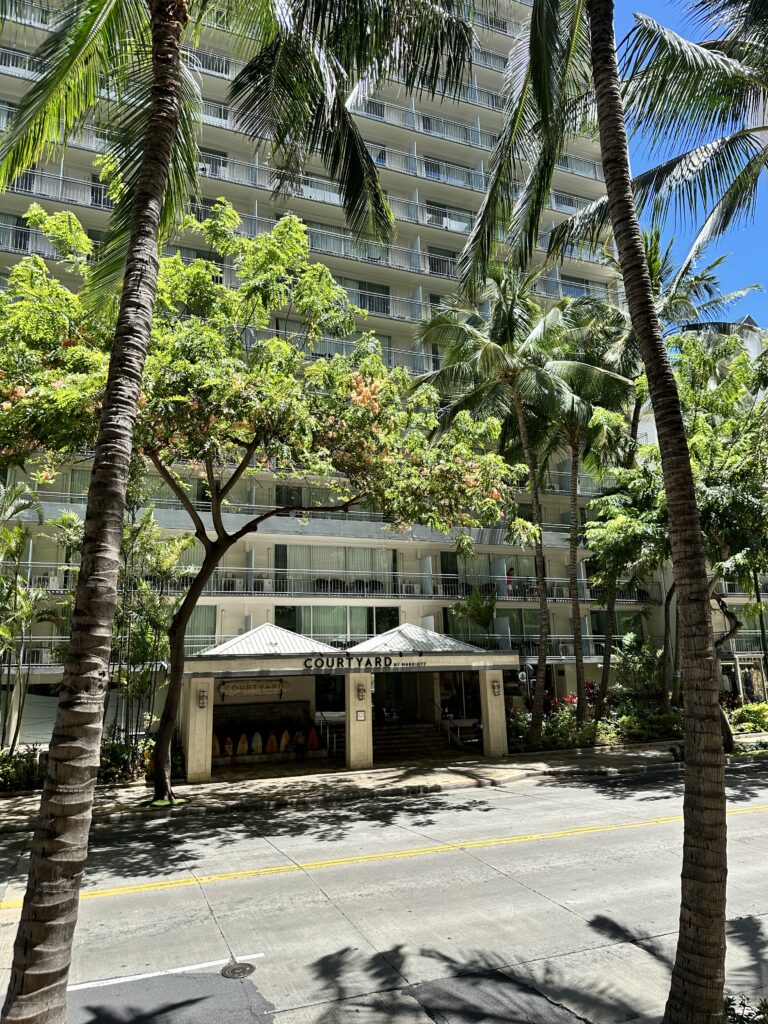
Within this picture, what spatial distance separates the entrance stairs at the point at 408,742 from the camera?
909 inches

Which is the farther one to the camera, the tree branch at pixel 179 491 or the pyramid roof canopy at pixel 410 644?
the pyramid roof canopy at pixel 410 644

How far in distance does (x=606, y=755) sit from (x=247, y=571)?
582 inches

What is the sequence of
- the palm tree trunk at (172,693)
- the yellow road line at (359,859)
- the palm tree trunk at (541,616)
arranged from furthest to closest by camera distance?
the palm tree trunk at (541,616) < the palm tree trunk at (172,693) < the yellow road line at (359,859)

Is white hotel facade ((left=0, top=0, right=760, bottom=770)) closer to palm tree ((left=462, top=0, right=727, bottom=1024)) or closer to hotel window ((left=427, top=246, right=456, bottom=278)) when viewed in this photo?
hotel window ((left=427, top=246, right=456, bottom=278))

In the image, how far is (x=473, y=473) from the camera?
16375mm

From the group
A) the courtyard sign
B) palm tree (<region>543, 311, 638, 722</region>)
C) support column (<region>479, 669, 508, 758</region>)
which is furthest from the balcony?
the courtyard sign

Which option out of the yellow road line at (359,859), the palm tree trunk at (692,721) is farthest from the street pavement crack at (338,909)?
the palm tree trunk at (692,721)

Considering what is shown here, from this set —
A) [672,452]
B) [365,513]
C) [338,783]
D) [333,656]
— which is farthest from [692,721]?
[365,513]

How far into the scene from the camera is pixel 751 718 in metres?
29.1

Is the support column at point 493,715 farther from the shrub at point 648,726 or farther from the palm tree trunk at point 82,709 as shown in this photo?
the palm tree trunk at point 82,709

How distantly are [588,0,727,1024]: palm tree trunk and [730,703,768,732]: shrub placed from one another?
2690 centimetres

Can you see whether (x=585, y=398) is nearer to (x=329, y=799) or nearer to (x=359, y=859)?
(x=329, y=799)

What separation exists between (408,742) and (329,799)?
8604 mm

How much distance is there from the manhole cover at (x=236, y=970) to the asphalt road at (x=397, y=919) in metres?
0.07
